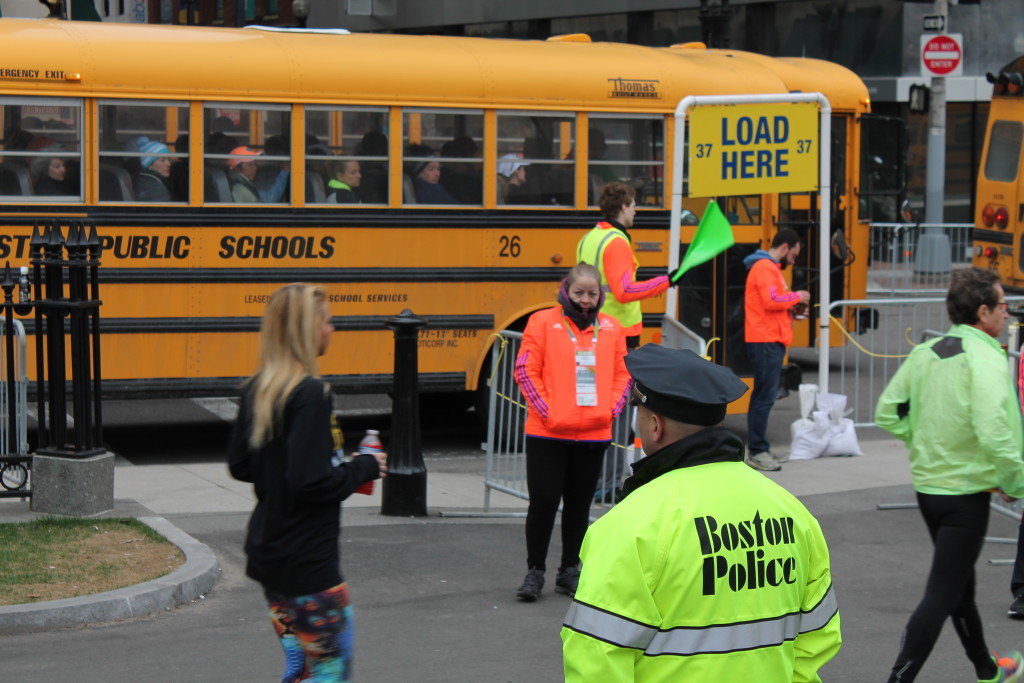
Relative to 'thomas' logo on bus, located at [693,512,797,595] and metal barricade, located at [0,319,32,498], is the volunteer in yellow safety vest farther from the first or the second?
'thomas' logo on bus, located at [693,512,797,595]

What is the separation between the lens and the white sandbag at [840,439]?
11172mm

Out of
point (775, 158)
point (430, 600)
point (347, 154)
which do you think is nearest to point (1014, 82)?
point (775, 158)

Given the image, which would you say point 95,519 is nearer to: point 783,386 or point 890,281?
point 783,386

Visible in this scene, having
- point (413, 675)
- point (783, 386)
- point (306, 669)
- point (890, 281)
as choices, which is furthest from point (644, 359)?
point (890, 281)

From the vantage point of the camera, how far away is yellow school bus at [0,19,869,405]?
33.5 feet

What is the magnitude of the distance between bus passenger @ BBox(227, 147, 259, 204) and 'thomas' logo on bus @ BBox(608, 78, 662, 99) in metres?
2.90

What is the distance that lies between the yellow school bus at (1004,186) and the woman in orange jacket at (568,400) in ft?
29.5

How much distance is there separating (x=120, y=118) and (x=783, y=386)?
5.53 m

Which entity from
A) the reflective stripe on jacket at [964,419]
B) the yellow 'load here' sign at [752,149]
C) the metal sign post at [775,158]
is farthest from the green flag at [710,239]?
the reflective stripe on jacket at [964,419]

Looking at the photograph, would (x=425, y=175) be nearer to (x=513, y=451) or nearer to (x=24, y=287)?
(x=513, y=451)

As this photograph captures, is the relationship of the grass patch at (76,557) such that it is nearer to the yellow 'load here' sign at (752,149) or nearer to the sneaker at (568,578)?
the sneaker at (568,578)

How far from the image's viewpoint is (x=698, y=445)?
293 cm

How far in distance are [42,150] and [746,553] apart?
839cm

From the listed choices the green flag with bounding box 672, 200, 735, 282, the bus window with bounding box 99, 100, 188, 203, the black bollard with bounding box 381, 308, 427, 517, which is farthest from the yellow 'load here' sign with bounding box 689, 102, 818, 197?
the bus window with bounding box 99, 100, 188, 203
